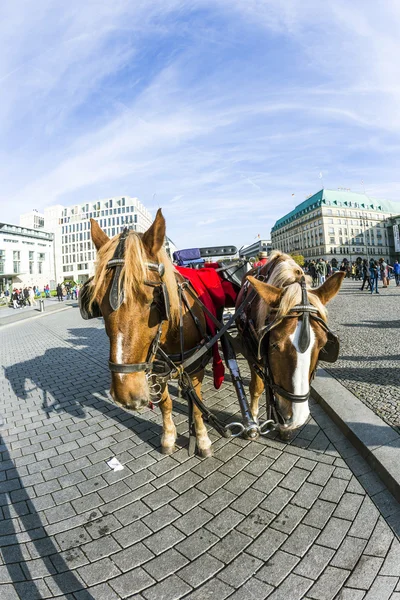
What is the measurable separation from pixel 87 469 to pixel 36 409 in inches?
90.2

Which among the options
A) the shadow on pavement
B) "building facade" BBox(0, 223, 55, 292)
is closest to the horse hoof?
the shadow on pavement

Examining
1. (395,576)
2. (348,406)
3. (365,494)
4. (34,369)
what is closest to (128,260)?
(395,576)

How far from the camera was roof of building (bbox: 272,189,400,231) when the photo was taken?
9969 cm

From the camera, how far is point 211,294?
3664 millimetres

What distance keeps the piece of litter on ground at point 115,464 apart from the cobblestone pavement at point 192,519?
0.05 meters

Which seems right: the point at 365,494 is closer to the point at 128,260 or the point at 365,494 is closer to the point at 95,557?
the point at 95,557

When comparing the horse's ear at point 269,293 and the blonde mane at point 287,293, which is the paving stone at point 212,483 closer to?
the blonde mane at point 287,293

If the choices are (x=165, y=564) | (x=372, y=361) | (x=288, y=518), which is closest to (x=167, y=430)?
(x=165, y=564)

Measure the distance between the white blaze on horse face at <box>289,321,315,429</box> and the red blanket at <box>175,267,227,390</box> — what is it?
1357 millimetres

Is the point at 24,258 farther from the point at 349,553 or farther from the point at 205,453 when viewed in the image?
the point at 349,553

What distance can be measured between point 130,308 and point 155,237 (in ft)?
1.81

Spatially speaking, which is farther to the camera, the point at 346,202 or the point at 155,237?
the point at 346,202

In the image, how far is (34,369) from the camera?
286 inches

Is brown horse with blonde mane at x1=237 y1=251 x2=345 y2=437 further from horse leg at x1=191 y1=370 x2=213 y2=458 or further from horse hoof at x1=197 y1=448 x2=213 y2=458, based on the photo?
horse hoof at x1=197 y1=448 x2=213 y2=458
